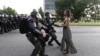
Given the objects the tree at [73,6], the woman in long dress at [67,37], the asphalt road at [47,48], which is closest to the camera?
the woman in long dress at [67,37]

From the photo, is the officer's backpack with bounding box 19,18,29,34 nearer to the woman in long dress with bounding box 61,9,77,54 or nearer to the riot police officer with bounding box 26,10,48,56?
the riot police officer with bounding box 26,10,48,56

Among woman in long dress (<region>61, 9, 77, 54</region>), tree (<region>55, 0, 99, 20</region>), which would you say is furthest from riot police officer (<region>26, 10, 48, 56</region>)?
tree (<region>55, 0, 99, 20</region>)

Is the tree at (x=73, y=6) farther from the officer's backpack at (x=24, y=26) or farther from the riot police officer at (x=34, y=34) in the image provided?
the officer's backpack at (x=24, y=26)

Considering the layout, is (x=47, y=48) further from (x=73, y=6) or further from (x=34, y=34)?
(x=73, y=6)

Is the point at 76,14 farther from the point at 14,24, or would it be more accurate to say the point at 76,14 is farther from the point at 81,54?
Result: the point at 81,54

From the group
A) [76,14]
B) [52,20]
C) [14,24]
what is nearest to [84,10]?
[76,14]

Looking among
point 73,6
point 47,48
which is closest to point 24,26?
point 47,48

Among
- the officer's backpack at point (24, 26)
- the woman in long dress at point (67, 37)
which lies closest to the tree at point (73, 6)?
the woman in long dress at point (67, 37)

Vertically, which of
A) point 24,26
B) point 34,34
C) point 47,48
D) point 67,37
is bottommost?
point 47,48

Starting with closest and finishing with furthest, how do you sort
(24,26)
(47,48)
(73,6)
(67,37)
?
(24,26)
(67,37)
(47,48)
(73,6)

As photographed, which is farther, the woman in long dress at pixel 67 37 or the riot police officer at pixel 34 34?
the woman in long dress at pixel 67 37

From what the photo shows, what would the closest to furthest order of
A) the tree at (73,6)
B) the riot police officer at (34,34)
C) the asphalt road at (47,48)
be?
the riot police officer at (34,34) < the asphalt road at (47,48) < the tree at (73,6)

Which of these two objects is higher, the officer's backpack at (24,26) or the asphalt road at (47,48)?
the officer's backpack at (24,26)

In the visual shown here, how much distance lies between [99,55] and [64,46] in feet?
4.43
